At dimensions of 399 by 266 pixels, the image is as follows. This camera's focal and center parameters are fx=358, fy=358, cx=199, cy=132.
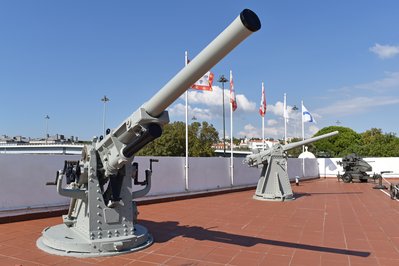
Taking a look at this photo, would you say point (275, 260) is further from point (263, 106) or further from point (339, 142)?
point (339, 142)

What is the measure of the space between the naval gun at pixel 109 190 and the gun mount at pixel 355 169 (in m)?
21.9

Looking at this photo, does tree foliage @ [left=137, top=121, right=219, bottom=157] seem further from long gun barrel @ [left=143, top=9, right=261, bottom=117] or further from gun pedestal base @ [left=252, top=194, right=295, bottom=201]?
A: long gun barrel @ [left=143, top=9, right=261, bottom=117]

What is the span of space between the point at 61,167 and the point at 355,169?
72.0ft

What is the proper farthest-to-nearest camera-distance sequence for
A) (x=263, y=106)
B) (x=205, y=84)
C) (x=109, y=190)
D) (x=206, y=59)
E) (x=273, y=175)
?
(x=263, y=106) < (x=205, y=84) < (x=273, y=175) < (x=109, y=190) < (x=206, y=59)

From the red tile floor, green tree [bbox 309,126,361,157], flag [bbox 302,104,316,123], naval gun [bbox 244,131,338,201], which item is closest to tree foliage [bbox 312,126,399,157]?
green tree [bbox 309,126,361,157]

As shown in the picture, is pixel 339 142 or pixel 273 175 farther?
pixel 339 142

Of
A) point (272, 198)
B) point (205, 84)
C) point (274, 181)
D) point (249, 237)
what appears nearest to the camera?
point (249, 237)

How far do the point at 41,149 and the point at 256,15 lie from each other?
58.6 m

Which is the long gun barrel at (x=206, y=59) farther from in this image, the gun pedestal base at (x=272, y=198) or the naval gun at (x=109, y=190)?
the gun pedestal base at (x=272, y=198)

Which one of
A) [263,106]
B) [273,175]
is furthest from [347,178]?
[273,175]

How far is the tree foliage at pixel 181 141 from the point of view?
157 feet

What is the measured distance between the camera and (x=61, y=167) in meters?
10.2

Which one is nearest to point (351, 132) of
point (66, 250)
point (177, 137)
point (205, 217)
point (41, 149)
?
point (177, 137)

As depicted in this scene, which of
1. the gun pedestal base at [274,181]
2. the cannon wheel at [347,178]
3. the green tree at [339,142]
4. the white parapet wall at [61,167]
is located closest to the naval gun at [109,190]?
the white parapet wall at [61,167]
